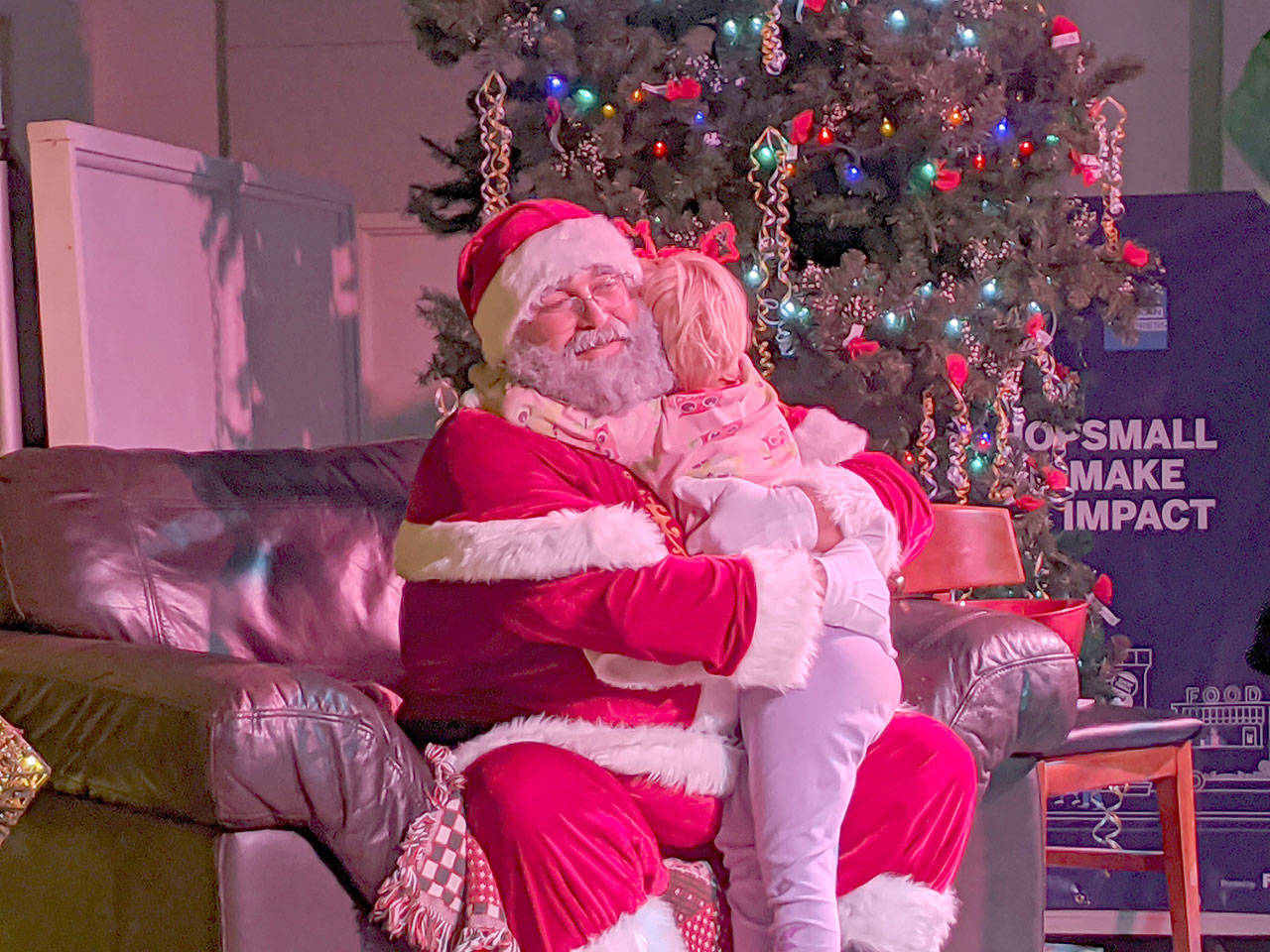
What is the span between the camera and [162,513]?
2.28 metres

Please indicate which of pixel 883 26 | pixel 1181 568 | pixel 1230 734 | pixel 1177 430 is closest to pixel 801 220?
pixel 883 26

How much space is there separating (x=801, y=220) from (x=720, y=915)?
71.6 inches

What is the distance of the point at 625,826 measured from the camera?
1688 mm

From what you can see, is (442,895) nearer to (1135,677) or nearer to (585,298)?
(585,298)

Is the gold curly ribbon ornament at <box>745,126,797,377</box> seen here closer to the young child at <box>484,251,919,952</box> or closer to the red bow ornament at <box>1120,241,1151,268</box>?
the red bow ornament at <box>1120,241,1151,268</box>

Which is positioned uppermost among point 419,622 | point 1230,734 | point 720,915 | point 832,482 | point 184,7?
point 184,7

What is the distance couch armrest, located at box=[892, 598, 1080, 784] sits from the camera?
208 cm

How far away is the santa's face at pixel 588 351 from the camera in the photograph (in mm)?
1934

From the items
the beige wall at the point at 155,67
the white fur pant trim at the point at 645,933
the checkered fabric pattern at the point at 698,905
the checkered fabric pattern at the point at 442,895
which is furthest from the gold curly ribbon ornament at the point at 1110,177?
the beige wall at the point at 155,67

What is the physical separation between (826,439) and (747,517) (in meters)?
0.32

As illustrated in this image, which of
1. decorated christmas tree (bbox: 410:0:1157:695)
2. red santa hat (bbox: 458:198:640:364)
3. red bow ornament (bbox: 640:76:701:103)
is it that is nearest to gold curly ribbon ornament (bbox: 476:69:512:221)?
decorated christmas tree (bbox: 410:0:1157:695)

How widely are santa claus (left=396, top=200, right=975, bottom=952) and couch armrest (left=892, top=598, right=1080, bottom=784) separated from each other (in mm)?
151

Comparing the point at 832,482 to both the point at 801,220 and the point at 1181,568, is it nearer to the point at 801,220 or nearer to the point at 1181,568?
the point at 801,220

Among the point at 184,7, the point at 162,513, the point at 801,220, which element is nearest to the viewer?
the point at 162,513
